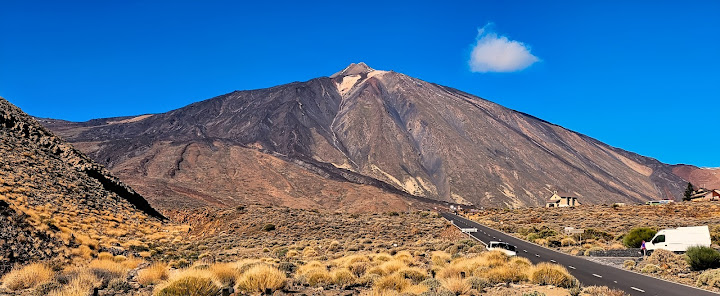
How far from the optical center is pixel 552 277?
46.7 feet

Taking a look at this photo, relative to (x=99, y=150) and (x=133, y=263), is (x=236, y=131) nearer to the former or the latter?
(x=99, y=150)

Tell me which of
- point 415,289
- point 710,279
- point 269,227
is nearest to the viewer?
point 415,289

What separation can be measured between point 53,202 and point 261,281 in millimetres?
23764

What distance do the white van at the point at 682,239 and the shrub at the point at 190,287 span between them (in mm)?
23077

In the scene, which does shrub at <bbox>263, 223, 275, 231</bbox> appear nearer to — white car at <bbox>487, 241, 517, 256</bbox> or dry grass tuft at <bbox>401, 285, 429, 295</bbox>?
white car at <bbox>487, 241, 517, 256</bbox>

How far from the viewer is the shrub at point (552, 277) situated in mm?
14008

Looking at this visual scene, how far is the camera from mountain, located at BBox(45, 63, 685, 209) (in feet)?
361

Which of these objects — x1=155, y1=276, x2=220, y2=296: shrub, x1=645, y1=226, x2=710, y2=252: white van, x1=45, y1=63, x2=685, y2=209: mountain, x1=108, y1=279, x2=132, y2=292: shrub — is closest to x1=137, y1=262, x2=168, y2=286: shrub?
x1=108, y1=279, x2=132, y2=292: shrub

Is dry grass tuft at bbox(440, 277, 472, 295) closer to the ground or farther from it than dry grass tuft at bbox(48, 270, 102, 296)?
farther from it

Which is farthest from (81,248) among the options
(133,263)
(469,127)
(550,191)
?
(469,127)

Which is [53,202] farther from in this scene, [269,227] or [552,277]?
[552,277]

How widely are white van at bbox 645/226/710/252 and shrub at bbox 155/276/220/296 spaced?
23077mm

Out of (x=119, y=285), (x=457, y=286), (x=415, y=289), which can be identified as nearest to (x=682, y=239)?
(x=457, y=286)

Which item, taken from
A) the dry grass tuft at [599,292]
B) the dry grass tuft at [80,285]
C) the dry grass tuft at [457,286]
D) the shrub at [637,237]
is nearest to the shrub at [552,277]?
the dry grass tuft at [599,292]
